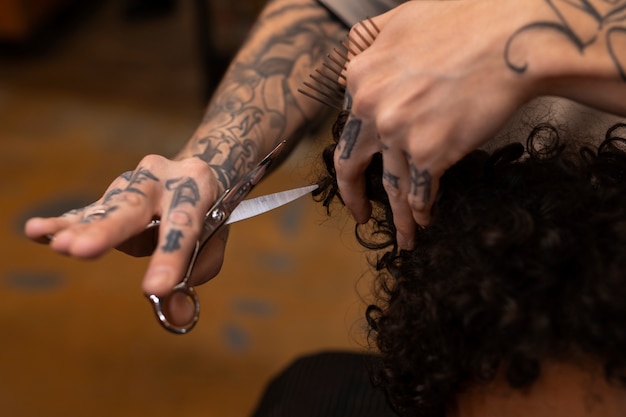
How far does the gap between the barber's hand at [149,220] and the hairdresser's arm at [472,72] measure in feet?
0.88

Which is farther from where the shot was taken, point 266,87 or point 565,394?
point 266,87

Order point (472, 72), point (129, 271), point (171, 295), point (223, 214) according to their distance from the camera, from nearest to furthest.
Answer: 1. point (472, 72)
2. point (171, 295)
3. point (223, 214)
4. point (129, 271)

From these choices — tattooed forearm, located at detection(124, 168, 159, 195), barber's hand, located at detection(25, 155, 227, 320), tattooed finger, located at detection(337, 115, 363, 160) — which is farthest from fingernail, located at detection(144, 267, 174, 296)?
tattooed finger, located at detection(337, 115, 363, 160)

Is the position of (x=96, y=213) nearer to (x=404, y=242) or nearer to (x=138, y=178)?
(x=138, y=178)

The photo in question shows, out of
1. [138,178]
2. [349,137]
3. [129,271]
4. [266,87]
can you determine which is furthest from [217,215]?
[129,271]

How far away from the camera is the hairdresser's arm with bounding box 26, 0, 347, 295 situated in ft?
2.89

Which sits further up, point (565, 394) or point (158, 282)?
point (158, 282)

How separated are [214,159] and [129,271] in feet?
5.00

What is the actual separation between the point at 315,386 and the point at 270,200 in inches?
19.6

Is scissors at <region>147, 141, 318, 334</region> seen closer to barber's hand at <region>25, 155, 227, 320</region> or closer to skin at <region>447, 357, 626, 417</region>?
barber's hand at <region>25, 155, 227, 320</region>

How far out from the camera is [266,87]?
55.6 inches

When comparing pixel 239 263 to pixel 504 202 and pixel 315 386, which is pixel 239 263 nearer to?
pixel 315 386

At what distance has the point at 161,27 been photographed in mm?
4168

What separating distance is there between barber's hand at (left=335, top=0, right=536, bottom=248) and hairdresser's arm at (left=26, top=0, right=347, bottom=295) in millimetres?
243
